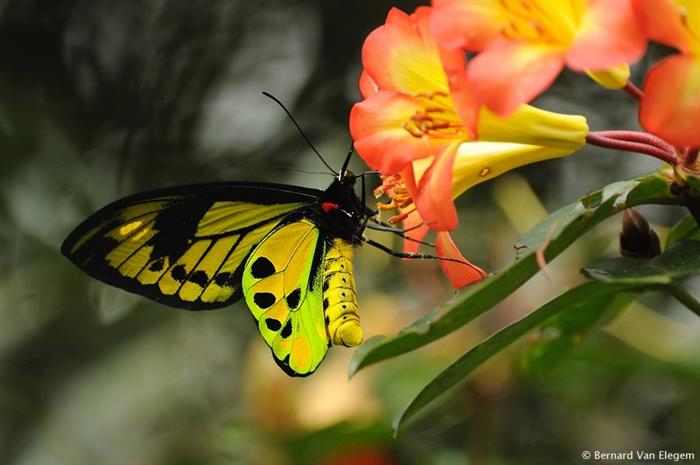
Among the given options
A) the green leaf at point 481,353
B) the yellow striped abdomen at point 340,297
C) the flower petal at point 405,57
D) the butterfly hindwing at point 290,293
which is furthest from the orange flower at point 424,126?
the butterfly hindwing at point 290,293

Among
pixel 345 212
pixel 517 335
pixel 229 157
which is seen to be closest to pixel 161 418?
pixel 229 157

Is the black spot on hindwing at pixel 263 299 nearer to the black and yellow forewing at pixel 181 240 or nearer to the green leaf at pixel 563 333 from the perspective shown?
the black and yellow forewing at pixel 181 240

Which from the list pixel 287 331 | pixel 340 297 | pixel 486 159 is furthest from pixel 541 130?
pixel 287 331

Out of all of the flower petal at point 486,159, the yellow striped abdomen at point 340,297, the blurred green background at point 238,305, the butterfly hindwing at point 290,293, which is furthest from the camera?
the blurred green background at point 238,305

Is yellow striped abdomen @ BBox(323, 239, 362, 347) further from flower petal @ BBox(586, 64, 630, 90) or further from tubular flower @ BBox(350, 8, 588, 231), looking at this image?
flower petal @ BBox(586, 64, 630, 90)

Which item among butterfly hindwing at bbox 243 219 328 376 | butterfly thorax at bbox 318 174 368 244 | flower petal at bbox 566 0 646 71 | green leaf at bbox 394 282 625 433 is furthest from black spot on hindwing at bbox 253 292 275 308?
flower petal at bbox 566 0 646 71
